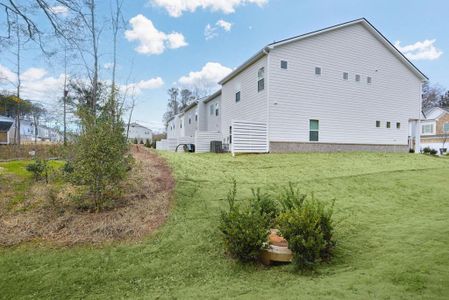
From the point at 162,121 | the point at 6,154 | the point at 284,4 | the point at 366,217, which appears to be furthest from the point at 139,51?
the point at 162,121

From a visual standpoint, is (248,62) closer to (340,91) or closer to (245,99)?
(245,99)

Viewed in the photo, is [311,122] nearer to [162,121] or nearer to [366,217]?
[366,217]

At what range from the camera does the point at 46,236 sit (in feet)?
17.0

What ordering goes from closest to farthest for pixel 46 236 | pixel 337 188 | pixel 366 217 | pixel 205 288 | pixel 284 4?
pixel 205 288, pixel 46 236, pixel 366 217, pixel 337 188, pixel 284 4

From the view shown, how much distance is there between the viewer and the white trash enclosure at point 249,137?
Answer: 13320 mm

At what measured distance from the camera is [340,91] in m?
15.8

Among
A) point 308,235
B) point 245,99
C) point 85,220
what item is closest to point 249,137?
point 245,99

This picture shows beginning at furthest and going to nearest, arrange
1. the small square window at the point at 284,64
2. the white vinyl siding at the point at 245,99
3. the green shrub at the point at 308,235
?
the white vinyl siding at the point at 245,99
the small square window at the point at 284,64
the green shrub at the point at 308,235

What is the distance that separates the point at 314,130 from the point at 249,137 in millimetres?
3789

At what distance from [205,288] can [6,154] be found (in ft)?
51.8

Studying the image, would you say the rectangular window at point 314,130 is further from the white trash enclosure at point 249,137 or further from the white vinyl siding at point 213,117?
the white vinyl siding at point 213,117

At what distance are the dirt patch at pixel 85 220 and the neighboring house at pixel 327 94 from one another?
7.17m

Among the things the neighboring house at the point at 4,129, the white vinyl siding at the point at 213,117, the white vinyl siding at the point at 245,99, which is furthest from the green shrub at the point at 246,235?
the neighboring house at the point at 4,129

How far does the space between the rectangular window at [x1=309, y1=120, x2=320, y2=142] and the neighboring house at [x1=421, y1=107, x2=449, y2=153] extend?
22.7 meters
